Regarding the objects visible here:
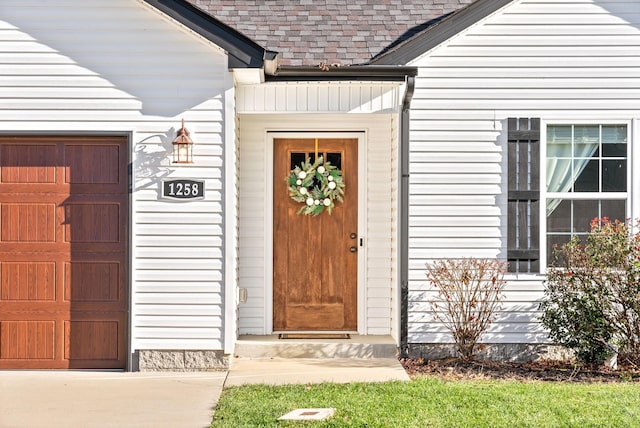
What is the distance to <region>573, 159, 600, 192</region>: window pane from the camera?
823cm

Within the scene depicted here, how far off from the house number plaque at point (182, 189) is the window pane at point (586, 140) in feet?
13.0

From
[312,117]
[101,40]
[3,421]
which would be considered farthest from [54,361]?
[312,117]

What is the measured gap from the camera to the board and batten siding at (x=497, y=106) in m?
8.19

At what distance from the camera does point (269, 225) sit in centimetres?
898

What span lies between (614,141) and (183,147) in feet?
14.8

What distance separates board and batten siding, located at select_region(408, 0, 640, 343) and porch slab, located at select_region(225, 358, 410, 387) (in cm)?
66

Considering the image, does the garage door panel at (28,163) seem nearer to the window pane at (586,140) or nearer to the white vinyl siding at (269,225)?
the white vinyl siding at (269,225)

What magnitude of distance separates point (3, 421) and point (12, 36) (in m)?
3.81

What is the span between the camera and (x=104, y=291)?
25.4 feet

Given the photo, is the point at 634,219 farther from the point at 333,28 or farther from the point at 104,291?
the point at 104,291

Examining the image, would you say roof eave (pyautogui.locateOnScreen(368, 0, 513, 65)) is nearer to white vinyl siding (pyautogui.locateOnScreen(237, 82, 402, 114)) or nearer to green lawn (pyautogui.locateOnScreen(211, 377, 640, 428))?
white vinyl siding (pyautogui.locateOnScreen(237, 82, 402, 114))

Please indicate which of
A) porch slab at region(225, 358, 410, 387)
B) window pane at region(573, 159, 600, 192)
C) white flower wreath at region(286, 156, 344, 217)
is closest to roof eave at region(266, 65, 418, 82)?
white flower wreath at region(286, 156, 344, 217)

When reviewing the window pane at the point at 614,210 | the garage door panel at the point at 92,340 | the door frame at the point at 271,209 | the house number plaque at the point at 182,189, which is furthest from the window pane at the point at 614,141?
the garage door panel at the point at 92,340

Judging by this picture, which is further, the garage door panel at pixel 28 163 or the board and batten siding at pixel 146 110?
the garage door panel at pixel 28 163
